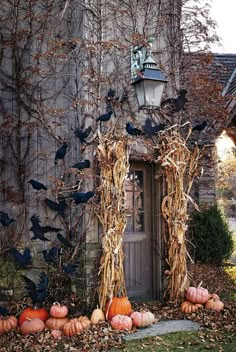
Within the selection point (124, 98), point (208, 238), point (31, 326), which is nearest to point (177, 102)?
point (124, 98)

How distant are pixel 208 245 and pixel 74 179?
4.77 meters

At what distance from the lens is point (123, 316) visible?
539 cm

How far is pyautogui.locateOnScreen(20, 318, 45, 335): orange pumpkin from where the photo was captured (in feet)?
17.1

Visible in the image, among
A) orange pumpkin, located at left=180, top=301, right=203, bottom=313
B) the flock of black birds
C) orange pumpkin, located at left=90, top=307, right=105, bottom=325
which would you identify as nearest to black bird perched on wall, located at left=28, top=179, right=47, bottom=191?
the flock of black birds

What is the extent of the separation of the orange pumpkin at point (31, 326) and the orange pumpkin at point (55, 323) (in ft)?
0.30

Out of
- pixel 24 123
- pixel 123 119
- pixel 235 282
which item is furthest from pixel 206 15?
pixel 235 282

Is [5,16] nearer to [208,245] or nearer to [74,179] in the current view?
[74,179]

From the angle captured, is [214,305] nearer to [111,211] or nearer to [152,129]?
[111,211]

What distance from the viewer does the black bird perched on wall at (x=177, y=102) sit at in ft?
21.2

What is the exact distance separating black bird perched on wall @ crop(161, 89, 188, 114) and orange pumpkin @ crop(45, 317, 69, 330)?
3314mm

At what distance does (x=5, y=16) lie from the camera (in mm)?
6734

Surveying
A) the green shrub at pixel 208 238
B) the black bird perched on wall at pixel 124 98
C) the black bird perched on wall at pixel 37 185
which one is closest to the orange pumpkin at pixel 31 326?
the black bird perched on wall at pixel 37 185

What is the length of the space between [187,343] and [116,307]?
3.42ft

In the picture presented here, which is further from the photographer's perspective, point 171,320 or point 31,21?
point 31,21
